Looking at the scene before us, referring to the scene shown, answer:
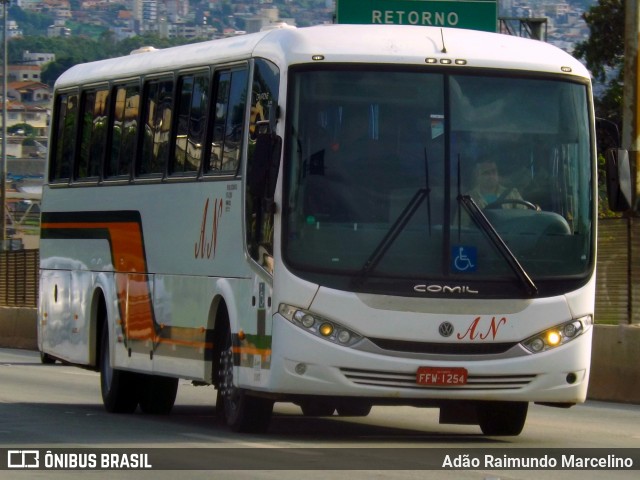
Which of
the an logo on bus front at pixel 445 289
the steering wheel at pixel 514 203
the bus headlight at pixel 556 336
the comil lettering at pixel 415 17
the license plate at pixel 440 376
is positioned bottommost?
the license plate at pixel 440 376

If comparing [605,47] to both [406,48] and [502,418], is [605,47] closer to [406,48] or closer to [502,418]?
[502,418]

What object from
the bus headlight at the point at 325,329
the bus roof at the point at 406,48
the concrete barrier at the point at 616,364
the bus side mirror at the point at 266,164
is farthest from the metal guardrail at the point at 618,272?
the bus side mirror at the point at 266,164

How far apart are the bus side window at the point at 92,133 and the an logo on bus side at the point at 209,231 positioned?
331 centimetres

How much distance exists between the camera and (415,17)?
24.5 m

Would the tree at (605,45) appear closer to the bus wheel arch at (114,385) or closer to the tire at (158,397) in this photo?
the bus wheel arch at (114,385)

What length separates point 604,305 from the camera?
20828 millimetres

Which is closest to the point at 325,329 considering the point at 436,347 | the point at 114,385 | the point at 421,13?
the point at 436,347

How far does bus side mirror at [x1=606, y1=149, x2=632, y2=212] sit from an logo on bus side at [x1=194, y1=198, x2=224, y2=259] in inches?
123

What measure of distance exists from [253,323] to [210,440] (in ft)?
3.10

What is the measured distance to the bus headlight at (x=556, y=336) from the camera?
13539mm

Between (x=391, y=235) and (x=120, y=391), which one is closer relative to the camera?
(x=391, y=235)

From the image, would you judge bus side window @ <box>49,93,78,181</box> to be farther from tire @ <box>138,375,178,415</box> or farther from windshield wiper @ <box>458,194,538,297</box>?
windshield wiper @ <box>458,194,538,297</box>

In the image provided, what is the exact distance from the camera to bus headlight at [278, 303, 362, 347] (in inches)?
522

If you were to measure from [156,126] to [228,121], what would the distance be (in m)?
2.08
